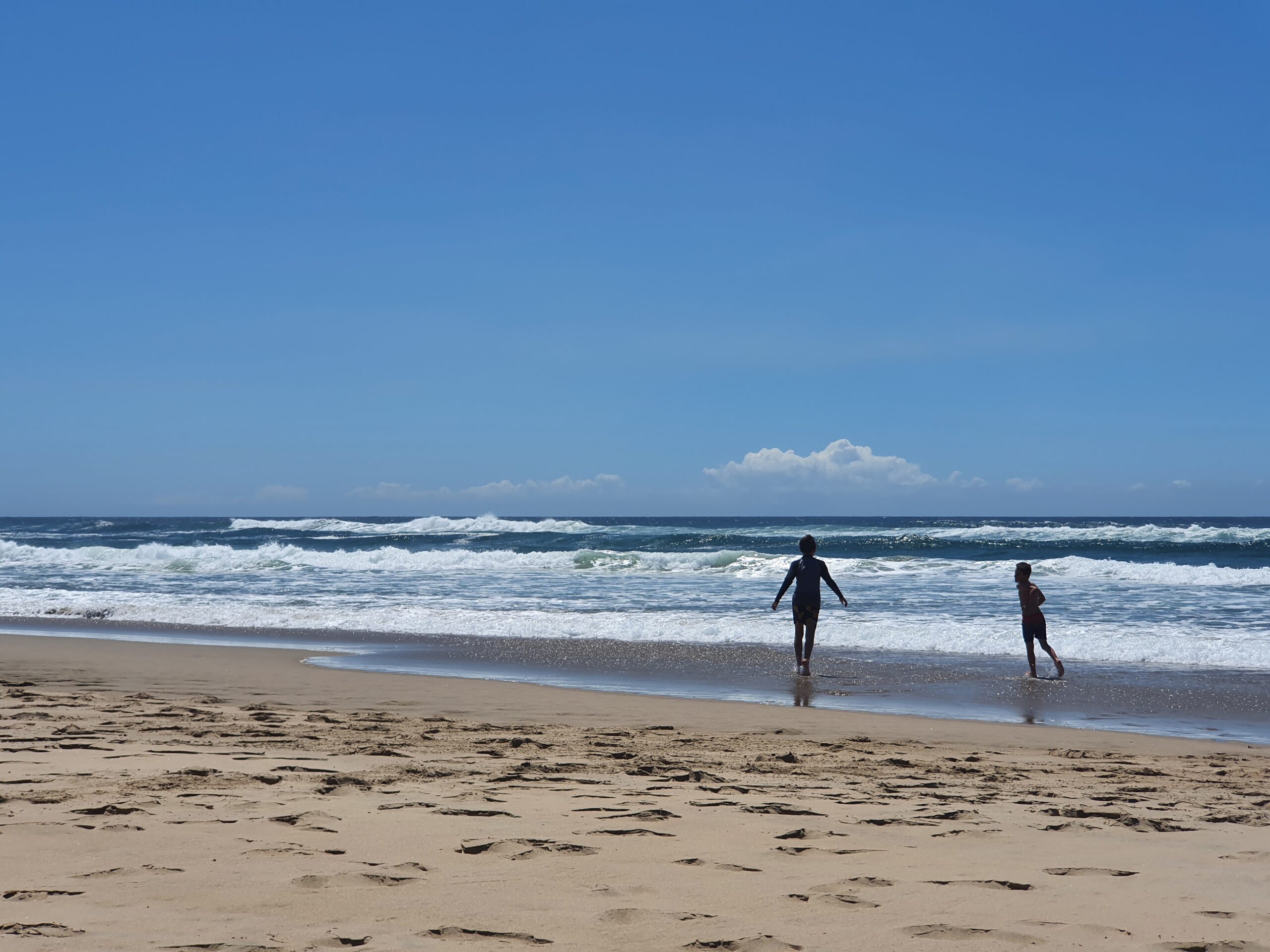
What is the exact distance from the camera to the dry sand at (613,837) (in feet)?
9.60

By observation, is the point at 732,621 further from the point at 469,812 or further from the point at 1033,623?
the point at 469,812

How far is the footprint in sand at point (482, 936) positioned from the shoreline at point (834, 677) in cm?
610

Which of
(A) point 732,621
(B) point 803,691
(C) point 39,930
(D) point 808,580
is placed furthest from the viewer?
(A) point 732,621

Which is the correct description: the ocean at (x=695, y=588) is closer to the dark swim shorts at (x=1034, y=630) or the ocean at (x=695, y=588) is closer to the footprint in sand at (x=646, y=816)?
the dark swim shorts at (x=1034, y=630)

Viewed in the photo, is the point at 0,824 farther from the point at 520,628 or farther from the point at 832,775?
the point at 520,628

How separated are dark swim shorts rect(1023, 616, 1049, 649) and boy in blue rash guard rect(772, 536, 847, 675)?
1.98m

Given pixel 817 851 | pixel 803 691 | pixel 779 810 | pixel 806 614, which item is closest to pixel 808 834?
pixel 817 851

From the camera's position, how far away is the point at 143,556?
37.2 metres

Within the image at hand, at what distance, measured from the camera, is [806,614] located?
36.4 ft

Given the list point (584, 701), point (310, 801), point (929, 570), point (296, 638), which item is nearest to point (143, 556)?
point (296, 638)

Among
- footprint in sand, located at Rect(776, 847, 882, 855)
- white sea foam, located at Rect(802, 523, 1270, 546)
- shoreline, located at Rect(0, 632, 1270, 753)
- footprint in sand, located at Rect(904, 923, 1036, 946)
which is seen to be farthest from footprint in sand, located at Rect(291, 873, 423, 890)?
white sea foam, located at Rect(802, 523, 1270, 546)

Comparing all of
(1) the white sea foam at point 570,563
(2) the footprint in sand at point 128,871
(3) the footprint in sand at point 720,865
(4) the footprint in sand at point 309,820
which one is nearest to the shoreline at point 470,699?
(4) the footprint in sand at point 309,820

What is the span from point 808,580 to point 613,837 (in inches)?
303

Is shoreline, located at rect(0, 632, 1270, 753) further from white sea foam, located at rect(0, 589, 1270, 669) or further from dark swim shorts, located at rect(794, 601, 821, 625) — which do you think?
white sea foam, located at rect(0, 589, 1270, 669)
